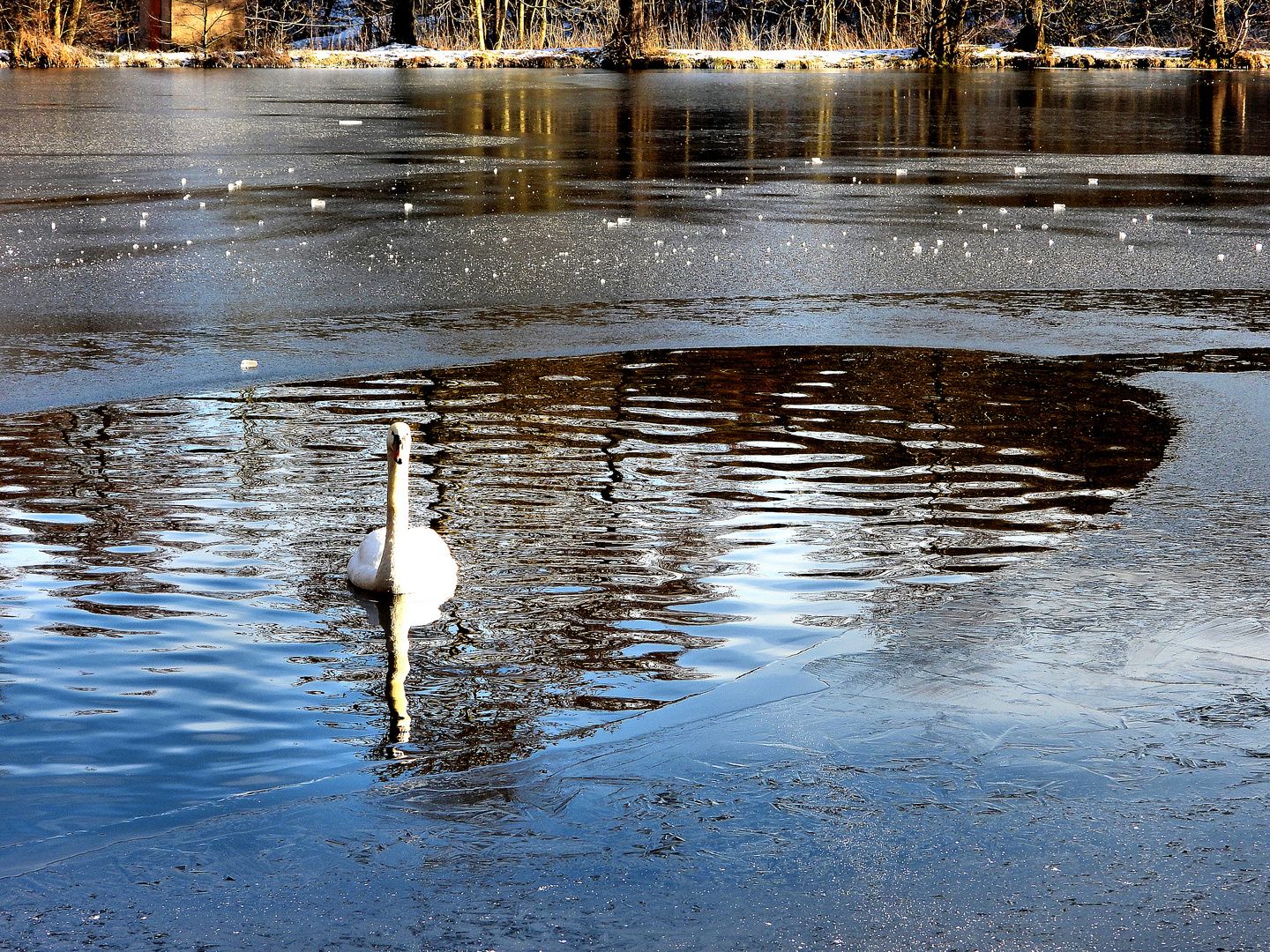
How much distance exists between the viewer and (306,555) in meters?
5.69

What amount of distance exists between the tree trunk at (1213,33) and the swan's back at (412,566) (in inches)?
1791

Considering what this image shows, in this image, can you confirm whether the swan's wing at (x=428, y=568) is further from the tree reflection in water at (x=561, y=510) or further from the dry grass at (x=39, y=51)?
the dry grass at (x=39, y=51)

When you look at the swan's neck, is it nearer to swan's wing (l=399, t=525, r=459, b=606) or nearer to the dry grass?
swan's wing (l=399, t=525, r=459, b=606)

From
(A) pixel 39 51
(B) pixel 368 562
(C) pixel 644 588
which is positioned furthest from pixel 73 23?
(C) pixel 644 588

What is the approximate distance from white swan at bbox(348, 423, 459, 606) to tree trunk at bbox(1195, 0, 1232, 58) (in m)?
45.5

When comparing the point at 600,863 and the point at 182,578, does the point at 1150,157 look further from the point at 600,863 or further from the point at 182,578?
the point at 600,863

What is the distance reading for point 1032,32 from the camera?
4778 cm

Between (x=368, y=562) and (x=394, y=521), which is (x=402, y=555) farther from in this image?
(x=368, y=562)

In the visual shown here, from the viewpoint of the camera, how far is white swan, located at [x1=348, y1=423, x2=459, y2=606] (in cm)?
515

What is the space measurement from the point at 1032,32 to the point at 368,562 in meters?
46.8

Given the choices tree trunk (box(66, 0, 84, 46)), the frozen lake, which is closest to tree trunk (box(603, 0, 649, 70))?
tree trunk (box(66, 0, 84, 46))

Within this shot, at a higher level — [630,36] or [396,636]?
[630,36]

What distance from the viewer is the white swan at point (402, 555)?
5.15 m

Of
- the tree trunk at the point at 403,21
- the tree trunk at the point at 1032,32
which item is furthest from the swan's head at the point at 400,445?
the tree trunk at the point at 403,21
